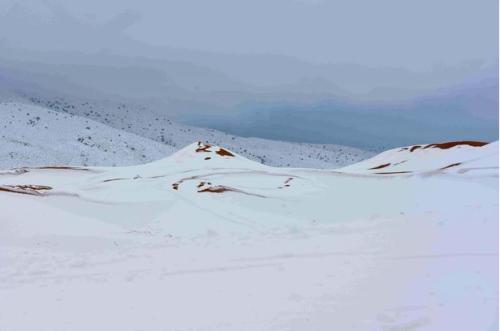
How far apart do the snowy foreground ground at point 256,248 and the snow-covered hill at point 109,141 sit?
9.55 m

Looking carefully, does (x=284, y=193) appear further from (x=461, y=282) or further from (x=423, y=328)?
(x=423, y=328)

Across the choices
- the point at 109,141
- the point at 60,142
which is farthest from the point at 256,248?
the point at 109,141

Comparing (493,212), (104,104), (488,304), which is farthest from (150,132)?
(488,304)

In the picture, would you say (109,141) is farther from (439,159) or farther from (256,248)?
(256,248)

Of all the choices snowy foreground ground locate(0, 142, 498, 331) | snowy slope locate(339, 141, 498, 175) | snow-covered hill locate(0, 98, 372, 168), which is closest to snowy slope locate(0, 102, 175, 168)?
snow-covered hill locate(0, 98, 372, 168)

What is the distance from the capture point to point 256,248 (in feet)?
19.8

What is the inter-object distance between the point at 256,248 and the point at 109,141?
2139 cm

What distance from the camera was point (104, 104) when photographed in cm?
4638

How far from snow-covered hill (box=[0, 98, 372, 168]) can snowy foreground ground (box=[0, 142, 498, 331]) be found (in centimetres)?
955

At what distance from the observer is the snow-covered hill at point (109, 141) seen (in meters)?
21.1

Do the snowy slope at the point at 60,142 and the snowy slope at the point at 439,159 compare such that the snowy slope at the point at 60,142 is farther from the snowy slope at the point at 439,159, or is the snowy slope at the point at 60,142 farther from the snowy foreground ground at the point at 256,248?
the snowy slope at the point at 439,159

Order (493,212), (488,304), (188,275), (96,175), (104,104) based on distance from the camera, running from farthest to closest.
Result: (104,104) < (96,175) < (493,212) < (188,275) < (488,304)

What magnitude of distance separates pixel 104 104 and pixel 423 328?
1808 inches

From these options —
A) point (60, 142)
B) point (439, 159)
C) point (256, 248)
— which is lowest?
point (256, 248)
